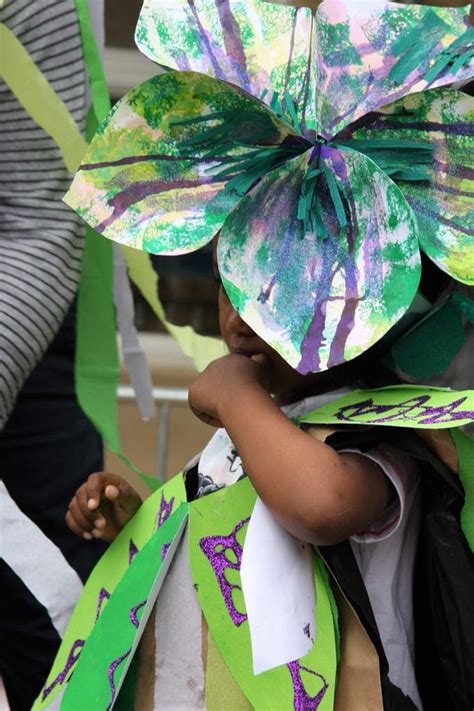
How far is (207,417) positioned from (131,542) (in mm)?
214

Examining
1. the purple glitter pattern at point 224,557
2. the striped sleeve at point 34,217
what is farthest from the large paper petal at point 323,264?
the striped sleeve at point 34,217

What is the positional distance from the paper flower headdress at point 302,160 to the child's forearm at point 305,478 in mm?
79

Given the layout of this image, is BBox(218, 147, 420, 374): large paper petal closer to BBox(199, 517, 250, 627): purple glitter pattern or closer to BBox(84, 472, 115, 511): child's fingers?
→ BBox(199, 517, 250, 627): purple glitter pattern

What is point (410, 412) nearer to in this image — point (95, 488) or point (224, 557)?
point (224, 557)

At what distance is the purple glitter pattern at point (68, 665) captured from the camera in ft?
4.66

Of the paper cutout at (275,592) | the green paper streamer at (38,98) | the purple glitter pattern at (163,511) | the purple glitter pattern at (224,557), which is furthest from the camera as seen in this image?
the green paper streamer at (38,98)

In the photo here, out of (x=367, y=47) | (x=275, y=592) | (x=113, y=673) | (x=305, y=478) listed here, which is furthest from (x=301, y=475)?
(x=367, y=47)

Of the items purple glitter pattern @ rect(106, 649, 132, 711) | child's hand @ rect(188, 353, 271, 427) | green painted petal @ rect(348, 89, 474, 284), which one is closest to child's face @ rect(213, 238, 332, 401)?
→ child's hand @ rect(188, 353, 271, 427)

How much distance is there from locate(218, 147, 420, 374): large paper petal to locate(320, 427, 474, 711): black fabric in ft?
0.39

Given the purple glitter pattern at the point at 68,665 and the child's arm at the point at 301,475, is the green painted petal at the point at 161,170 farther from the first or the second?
the purple glitter pattern at the point at 68,665

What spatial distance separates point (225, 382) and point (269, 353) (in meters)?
0.07

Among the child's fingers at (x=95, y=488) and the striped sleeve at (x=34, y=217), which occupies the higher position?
the striped sleeve at (x=34, y=217)

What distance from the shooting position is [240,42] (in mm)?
1251

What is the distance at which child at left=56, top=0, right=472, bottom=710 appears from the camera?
1193 mm
